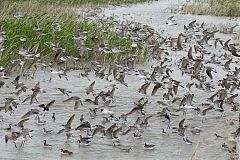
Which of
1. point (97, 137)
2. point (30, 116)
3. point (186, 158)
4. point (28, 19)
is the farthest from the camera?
point (28, 19)

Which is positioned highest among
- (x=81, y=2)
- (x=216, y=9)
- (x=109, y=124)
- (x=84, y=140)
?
(x=84, y=140)

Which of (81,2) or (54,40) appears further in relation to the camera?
(81,2)

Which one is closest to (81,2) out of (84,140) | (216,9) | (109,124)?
(216,9)

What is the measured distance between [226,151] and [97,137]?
1.73 meters

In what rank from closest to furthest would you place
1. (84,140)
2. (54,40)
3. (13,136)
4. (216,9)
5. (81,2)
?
(13,136)
(84,140)
(54,40)
(216,9)
(81,2)

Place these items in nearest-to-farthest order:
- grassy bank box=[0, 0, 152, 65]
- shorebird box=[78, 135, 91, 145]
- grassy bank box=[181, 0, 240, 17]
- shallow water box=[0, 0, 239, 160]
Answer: shallow water box=[0, 0, 239, 160] < shorebird box=[78, 135, 91, 145] < grassy bank box=[0, 0, 152, 65] < grassy bank box=[181, 0, 240, 17]

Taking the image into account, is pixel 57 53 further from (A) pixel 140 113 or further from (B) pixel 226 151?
(B) pixel 226 151

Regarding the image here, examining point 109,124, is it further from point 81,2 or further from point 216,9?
point 81,2

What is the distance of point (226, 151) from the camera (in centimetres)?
845

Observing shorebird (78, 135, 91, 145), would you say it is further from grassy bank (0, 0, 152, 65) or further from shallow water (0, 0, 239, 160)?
grassy bank (0, 0, 152, 65)

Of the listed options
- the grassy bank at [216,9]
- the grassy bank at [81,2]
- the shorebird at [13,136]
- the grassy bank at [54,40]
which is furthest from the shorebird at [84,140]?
the grassy bank at [216,9]

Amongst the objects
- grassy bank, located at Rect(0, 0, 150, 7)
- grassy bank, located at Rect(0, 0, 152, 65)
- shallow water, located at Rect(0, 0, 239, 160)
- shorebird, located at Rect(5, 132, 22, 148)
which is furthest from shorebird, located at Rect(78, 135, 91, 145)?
grassy bank, located at Rect(0, 0, 150, 7)

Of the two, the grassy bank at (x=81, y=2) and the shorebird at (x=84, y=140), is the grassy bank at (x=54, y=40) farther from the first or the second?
the grassy bank at (x=81, y=2)

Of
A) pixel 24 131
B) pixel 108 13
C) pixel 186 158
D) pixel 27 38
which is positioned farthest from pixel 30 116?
pixel 108 13
